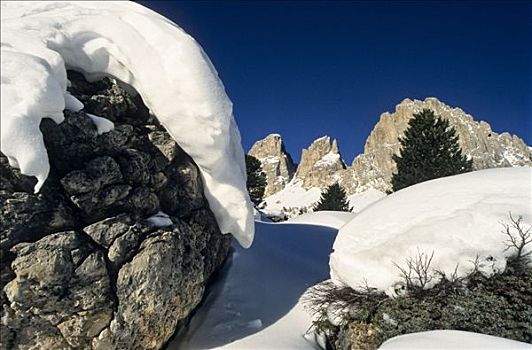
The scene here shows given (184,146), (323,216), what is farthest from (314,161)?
(184,146)

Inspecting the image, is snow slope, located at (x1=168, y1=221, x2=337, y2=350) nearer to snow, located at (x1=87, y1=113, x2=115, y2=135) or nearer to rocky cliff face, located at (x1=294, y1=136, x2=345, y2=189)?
snow, located at (x1=87, y1=113, x2=115, y2=135)

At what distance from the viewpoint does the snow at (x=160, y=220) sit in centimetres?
713

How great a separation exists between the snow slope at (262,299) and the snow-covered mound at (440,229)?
4.99ft

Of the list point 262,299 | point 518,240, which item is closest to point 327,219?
point 262,299

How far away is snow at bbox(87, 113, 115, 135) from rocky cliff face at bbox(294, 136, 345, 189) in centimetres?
13039

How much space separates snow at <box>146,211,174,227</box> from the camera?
7.13m

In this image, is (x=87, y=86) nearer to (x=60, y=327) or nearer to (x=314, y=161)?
(x=60, y=327)

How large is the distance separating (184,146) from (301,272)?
538 cm

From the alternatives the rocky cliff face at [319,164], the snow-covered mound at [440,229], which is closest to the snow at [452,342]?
the snow-covered mound at [440,229]

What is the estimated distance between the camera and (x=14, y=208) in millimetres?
5660

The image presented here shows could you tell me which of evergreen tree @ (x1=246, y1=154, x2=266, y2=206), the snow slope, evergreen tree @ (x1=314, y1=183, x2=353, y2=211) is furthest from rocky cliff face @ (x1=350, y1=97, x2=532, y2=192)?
the snow slope

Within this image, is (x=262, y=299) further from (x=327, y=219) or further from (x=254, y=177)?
(x=254, y=177)

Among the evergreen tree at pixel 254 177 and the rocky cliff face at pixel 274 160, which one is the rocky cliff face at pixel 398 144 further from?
the evergreen tree at pixel 254 177

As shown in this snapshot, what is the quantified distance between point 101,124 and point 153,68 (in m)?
1.47
